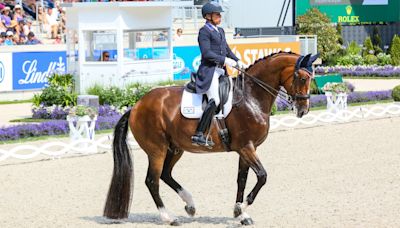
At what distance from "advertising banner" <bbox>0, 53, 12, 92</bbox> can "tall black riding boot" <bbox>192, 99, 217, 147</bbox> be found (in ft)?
68.2

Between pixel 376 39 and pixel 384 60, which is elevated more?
pixel 376 39

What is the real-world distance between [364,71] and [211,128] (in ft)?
116

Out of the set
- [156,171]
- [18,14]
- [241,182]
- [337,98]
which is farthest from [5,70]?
[241,182]

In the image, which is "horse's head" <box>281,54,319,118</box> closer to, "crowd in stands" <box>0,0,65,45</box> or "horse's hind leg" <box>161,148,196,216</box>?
"horse's hind leg" <box>161,148,196,216</box>

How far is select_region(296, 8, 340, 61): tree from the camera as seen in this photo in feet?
164

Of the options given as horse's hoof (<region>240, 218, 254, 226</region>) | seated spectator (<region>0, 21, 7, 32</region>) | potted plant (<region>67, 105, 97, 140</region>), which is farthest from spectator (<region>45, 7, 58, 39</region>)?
horse's hoof (<region>240, 218, 254, 226</region>)

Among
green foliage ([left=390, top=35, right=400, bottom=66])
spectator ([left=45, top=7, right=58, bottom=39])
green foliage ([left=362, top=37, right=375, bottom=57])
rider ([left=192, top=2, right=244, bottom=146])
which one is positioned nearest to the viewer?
rider ([left=192, top=2, right=244, bottom=146])

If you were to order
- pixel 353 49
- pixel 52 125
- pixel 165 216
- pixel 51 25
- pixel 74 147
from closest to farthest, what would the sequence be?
pixel 165 216
pixel 74 147
pixel 52 125
pixel 51 25
pixel 353 49

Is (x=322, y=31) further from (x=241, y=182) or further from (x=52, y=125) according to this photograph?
(x=241, y=182)

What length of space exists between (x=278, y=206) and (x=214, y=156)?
5729 millimetres

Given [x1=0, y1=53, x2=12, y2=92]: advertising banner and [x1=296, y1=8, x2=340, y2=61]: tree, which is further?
[x1=296, y1=8, x2=340, y2=61]: tree

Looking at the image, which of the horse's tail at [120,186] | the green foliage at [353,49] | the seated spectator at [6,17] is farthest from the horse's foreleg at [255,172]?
the green foliage at [353,49]

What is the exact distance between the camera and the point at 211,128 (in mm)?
11125

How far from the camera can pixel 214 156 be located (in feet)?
58.0
